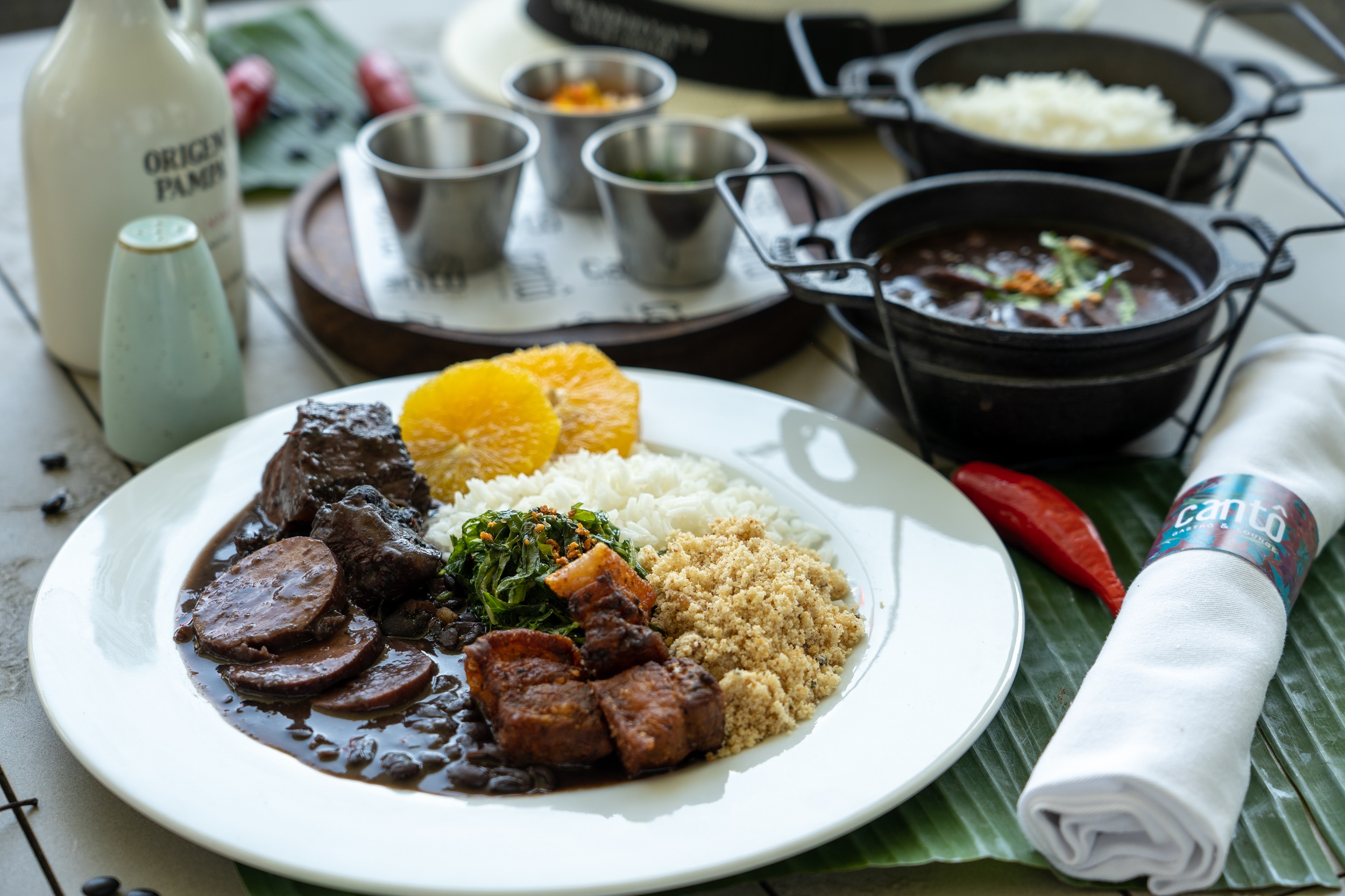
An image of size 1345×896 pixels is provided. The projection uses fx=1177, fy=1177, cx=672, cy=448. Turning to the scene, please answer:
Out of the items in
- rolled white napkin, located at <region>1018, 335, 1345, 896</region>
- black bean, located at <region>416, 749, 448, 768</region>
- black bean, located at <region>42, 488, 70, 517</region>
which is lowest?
black bean, located at <region>42, 488, 70, 517</region>

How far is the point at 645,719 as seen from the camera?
186 cm

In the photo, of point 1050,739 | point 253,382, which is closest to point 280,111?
point 253,382

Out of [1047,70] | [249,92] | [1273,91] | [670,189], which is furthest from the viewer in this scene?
[249,92]

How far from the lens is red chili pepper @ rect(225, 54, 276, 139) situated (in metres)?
4.32

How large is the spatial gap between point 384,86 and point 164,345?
2.14m

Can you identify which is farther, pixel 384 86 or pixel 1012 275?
pixel 384 86

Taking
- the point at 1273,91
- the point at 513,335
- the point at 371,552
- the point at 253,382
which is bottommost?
the point at 253,382

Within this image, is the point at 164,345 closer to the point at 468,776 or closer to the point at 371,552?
the point at 371,552

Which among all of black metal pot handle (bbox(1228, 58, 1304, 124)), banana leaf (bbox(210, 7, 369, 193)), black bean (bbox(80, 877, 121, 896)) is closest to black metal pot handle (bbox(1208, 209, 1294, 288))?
black metal pot handle (bbox(1228, 58, 1304, 124))

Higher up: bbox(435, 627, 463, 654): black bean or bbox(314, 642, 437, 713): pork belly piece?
bbox(314, 642, 437, 713): pork belly piece

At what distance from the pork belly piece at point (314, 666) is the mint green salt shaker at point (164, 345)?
0.92 m

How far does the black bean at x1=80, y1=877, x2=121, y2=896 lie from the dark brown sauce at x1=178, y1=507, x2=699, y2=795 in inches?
11.4

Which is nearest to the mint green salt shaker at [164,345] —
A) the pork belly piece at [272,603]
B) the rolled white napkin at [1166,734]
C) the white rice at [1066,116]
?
the pork belly piece at [272,603]

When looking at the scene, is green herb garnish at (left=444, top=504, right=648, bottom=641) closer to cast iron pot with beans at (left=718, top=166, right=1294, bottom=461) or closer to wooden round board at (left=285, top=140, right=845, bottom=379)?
cast iron pot with beans at (left=718, top=166, right=1294, bottom=461)
